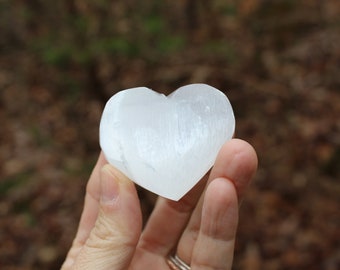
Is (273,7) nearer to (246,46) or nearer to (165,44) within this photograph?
(246,46)

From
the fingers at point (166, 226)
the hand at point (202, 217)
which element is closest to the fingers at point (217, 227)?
the hand at point (202, 217)

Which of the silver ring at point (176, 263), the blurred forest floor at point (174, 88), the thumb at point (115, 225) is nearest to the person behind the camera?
the thumb at point (115, 225)

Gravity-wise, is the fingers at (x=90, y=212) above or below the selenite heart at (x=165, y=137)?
below

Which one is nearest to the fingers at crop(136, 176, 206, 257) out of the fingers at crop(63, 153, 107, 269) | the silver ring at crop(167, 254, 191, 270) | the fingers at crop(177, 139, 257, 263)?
the silver ring at crop(167, 254, 191, 270)

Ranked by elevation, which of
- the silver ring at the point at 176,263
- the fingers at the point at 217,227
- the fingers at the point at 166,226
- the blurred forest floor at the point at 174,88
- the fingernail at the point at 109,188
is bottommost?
the blurred forest floor at the point at 174,88

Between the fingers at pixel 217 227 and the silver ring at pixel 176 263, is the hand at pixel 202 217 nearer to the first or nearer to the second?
the fingers at pixel 217 227

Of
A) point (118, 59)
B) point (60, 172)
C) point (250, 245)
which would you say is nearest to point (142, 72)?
point (118, 59)

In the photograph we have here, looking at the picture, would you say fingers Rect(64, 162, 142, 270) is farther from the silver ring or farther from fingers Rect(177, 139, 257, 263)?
the silver ring
